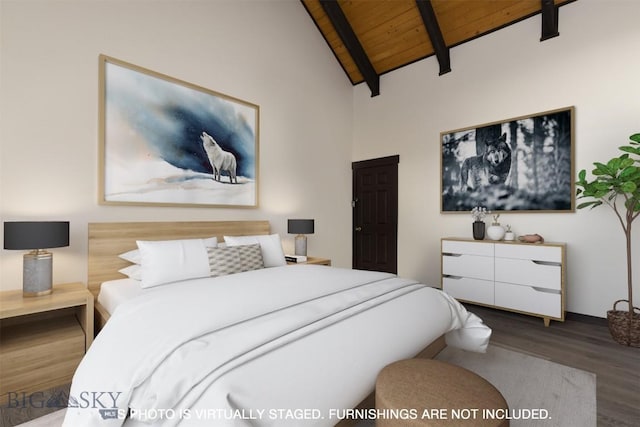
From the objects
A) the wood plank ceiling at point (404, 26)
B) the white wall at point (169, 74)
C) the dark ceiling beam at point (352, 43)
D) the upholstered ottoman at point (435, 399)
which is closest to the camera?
the upholstered ottoman at point (435, 399)

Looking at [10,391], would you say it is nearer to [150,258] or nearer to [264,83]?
[150,258]

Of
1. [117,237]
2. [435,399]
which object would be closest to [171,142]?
[117,237]

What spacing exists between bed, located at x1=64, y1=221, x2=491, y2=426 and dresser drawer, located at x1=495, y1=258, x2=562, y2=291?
5.59 ft

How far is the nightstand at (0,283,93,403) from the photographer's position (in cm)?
182

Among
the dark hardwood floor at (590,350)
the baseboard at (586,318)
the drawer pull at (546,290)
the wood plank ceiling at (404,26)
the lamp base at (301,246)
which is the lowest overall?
the dark hardwood floor at (590,350)

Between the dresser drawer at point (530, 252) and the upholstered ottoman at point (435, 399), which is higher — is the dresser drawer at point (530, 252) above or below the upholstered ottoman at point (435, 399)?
above

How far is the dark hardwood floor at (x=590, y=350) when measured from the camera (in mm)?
1780

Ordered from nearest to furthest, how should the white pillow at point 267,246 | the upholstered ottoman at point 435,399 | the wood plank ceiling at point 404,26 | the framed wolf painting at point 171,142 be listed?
the upholstered ottoman at point 435,399 → the framed wolf painting at point 171,142 → the white pillow at point 267,246 → the wood plank ceiling at point 404,26

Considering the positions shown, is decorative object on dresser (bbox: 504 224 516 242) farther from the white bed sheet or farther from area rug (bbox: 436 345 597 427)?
the white bed sheet

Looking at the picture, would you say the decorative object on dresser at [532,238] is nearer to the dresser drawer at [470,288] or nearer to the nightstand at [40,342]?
the dresser drawer at [470,288]

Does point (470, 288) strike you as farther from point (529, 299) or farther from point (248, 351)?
point (248, 351)

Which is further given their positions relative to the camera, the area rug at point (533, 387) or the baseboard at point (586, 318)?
the baseboard at point (586, 318)

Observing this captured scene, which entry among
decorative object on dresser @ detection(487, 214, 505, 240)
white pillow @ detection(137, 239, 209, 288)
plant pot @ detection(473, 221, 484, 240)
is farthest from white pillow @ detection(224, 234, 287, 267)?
decorative object on dresser @ detection(487, 214, 505, 240)

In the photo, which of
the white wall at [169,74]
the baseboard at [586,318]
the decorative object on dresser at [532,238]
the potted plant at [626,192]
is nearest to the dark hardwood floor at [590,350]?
the baseboard at [586,318]
